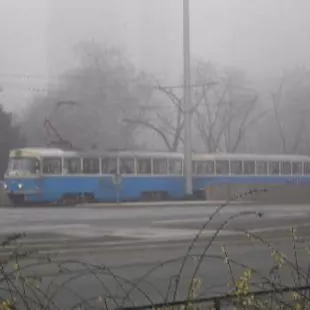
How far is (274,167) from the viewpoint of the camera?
3569cm

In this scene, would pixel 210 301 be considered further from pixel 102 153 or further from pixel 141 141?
pixel 141 141

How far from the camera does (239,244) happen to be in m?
11.4

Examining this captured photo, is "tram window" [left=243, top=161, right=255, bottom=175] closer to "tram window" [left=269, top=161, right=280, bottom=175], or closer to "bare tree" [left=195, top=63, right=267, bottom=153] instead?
"tram window" [left=269, top=161, right=280, bottom=175]

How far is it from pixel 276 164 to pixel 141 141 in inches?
438

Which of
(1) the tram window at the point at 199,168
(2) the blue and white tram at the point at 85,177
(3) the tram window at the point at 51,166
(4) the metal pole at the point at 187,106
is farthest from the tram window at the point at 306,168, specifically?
(3) the tram window at the point at 51,166

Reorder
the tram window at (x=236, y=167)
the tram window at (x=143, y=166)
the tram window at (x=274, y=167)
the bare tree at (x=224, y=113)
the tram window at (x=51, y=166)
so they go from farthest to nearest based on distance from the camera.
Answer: the bare tree at (x=224, y=113) < the tram window at (x=274, y=167) < the tram window at (x=236, y=167) < the tram window at (x=143, y=166) < the tram window at (x=51, y=166)

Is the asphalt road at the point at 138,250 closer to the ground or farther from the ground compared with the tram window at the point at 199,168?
farther from the ground

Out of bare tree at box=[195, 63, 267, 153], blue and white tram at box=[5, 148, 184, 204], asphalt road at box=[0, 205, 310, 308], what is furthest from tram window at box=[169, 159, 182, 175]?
asphalt road at box=[0, 205, 310, 308]

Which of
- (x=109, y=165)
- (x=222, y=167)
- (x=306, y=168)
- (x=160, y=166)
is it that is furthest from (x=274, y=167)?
(x=109, y=165)

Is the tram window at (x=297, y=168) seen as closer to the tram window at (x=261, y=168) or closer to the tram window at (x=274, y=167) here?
the tram window at (x=274, y=167)

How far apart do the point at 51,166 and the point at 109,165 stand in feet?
9.12

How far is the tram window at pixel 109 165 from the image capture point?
30.6 m

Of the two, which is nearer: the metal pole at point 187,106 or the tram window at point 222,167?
the metal pole at point 187,106

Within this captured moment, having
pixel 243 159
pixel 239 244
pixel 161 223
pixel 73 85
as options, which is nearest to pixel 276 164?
pixel 243 159
